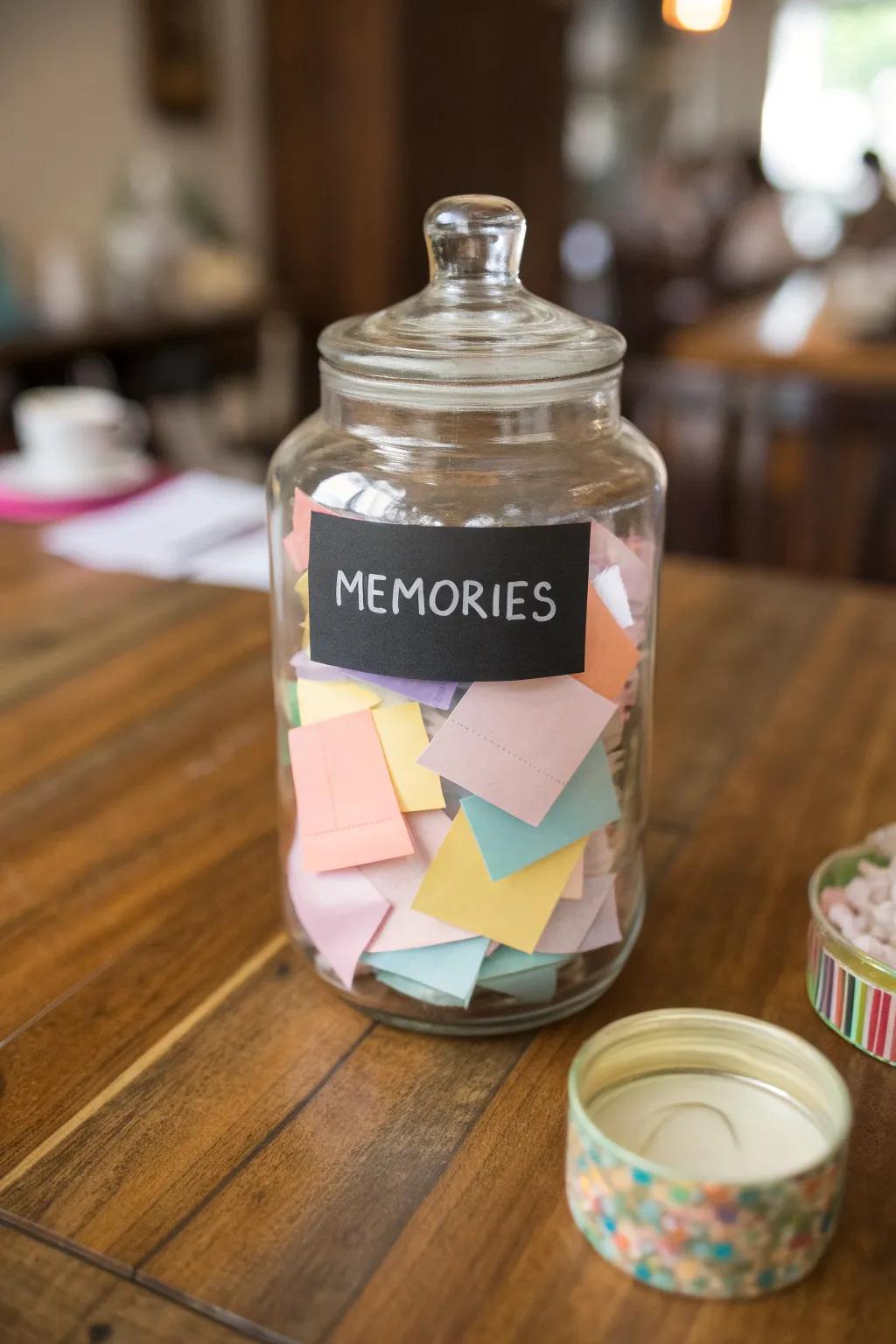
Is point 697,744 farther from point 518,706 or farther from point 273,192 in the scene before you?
point 273,192

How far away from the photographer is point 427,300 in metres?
0.52

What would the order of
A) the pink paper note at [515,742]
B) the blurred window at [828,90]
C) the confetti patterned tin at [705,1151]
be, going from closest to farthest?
1. the confetti patterned tin at [705,1151]
2. the pink paper note at [515,742]
3. the blurred window at [828,90]

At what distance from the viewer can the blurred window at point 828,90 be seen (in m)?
6.25

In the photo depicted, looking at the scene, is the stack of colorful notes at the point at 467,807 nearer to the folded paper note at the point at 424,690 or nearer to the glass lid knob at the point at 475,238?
the folded paper note at the point at 424,690

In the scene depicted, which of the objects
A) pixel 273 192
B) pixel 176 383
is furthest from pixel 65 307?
pixel 273 192

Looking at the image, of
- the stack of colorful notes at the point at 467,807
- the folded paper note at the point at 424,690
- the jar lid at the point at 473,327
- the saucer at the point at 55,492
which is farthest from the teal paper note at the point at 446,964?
the saucer at the point at 55,492

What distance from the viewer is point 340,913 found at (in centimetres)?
54

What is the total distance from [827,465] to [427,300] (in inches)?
75.7

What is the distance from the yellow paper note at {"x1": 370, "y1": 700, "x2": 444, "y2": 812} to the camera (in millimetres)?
501

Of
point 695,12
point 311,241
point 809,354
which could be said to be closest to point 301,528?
point 809,354

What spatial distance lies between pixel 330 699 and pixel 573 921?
141 mm

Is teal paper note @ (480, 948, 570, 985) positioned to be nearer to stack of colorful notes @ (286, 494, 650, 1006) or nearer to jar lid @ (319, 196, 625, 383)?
stack of colorful notes @ (286, 494, 650, 1006)

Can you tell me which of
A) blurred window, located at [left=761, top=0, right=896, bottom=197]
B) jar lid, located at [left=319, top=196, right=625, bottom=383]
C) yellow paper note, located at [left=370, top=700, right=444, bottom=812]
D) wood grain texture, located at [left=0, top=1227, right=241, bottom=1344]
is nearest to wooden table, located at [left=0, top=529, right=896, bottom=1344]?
wood grain texture, located at [left=0, top=1227, right=241, bottom=1344]

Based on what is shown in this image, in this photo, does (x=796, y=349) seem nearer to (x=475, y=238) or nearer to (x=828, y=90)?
(x=475, y=238)
